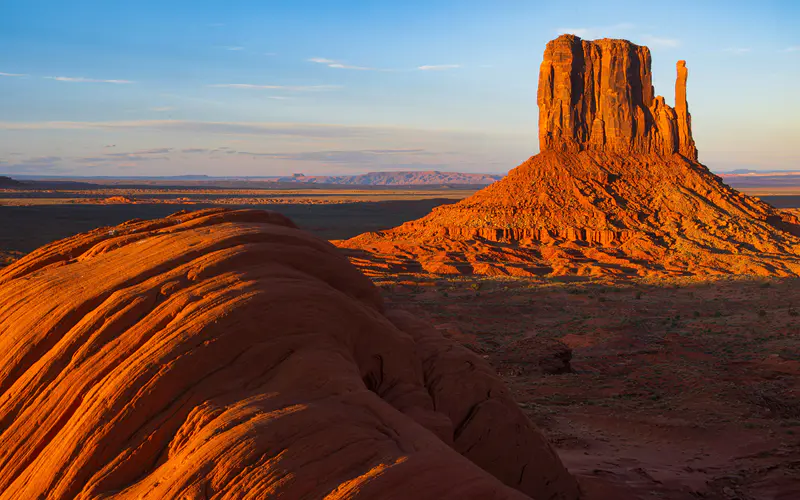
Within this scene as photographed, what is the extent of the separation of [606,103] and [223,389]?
63.2 metres

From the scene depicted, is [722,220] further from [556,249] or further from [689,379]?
[689,379]

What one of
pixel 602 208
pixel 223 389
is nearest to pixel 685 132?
pixel 602 208

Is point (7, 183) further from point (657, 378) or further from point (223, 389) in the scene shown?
point (223, 389)

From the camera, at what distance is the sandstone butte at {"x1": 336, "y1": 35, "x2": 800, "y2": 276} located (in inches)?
1779

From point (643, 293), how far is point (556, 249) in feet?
51.5

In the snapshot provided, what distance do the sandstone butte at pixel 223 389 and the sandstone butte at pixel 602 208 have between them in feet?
108

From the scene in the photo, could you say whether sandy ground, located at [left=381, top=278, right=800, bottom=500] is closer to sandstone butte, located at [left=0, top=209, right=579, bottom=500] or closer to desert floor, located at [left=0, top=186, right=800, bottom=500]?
desert floor, located at [left=0, top=186, right=800, bottom=500]

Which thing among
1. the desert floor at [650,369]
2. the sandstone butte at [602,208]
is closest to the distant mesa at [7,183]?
the sandstone butte at [602,208]

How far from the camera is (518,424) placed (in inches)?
330

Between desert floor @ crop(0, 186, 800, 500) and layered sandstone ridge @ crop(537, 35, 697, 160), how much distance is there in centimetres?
2796

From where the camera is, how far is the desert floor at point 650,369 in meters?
10.1

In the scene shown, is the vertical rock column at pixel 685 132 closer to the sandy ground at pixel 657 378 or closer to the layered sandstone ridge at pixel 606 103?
the layered sandstone ridge at pixel 606 103

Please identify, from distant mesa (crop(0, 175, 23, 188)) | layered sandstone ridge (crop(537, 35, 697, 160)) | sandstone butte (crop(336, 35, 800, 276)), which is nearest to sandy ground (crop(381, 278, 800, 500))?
sandstone butte (crop(336, 35, 800, 276))

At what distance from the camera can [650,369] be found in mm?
17594
